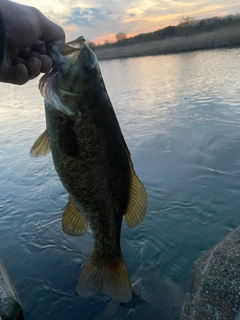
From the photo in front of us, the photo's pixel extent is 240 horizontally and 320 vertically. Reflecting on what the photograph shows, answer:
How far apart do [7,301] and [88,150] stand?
8.84 feet

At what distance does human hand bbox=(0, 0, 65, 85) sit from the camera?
267 centimetres

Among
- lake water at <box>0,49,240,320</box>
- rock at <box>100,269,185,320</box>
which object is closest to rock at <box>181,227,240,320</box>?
rock at <box>100,269,185,320</box>

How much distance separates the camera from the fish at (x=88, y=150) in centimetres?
231

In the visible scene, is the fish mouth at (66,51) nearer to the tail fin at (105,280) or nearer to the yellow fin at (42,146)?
the yellow fin at (42,146)

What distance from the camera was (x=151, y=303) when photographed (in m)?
4.13

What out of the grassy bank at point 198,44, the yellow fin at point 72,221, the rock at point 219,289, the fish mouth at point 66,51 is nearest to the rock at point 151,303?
the rock at point 219,289

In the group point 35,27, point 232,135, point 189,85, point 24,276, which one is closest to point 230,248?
point 35,27

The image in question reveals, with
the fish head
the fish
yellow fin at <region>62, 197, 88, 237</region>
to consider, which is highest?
the fish head

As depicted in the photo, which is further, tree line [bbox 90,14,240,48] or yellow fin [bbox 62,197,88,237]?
tree line [bbox 90,14,240,48]

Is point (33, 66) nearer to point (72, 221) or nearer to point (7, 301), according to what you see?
point (72, 221)

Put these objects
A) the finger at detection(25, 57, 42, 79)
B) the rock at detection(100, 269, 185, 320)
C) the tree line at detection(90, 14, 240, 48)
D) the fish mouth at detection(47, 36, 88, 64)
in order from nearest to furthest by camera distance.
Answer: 1. the fish mouth at detection(47, 36, 88, 64)
2. the finger at detection(25, 57, 42, 79)
3. the rock at detection(100, 269, 185, 320)
4. the tree line at detection(90, 14, 240, 48)

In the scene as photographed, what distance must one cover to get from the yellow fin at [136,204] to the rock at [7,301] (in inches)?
89.4

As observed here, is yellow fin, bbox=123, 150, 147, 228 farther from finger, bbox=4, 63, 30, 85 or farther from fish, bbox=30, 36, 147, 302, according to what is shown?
finger, bbox=4, 63, 30, 85

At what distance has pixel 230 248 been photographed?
3166mm
